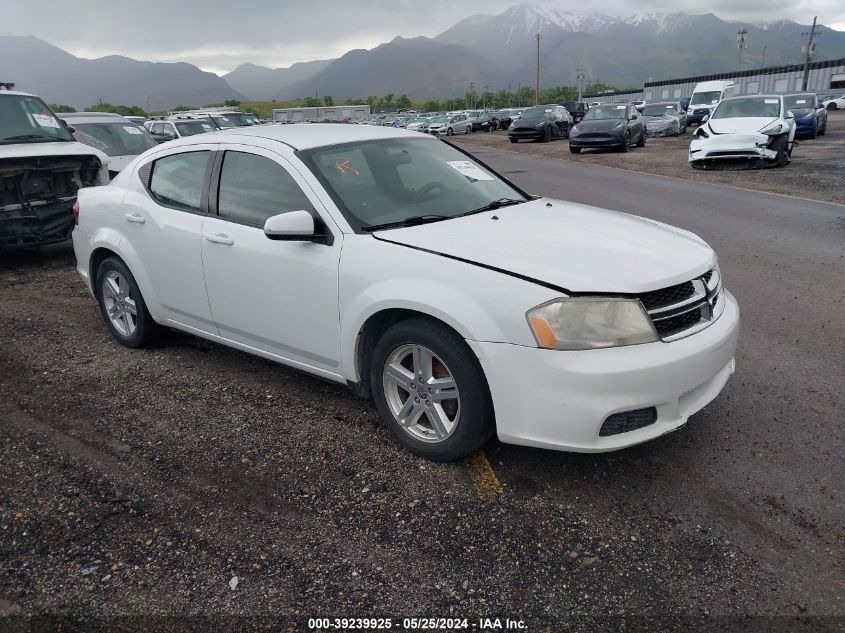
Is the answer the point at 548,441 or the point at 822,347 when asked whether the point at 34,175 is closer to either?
the point at 548,441

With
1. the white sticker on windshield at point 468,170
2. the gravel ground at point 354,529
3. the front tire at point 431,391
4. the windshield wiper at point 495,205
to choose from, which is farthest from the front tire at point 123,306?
the windshield wiper at point 495,205

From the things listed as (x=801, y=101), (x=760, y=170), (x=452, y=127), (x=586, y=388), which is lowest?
(x=452, y=127)

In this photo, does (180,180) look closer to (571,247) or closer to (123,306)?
(123,306)

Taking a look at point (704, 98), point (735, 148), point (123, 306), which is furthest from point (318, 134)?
point (704, 98)

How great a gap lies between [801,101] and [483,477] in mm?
27288

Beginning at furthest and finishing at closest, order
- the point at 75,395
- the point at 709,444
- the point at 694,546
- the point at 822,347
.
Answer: the point at 822,347, the point at 75,395, the point at 709,444, the point at 694,546

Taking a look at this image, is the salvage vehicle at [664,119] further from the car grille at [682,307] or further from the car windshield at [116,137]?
the car grille at [682,307]

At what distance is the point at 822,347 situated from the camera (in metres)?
4.81

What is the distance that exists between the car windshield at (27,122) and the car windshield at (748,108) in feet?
47.1

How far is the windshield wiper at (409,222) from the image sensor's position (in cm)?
364

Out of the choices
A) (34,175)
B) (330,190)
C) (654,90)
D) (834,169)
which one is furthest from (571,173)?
(654,90)

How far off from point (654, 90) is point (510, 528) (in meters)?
97.0

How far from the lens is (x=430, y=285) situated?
10.6 ft

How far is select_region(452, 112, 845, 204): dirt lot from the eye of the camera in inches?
511
